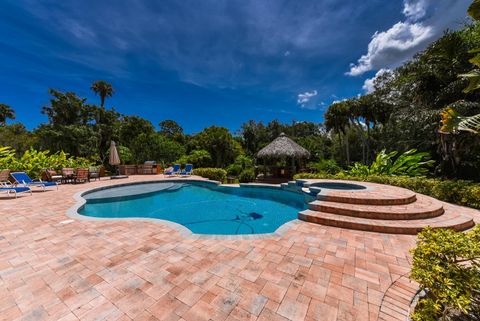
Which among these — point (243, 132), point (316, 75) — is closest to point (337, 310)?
point (316, 75)

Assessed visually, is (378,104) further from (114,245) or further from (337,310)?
(114,245)

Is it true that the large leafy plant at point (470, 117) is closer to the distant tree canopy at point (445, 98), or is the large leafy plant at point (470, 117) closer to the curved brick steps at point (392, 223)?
the curved brick steps at point (392, 223)

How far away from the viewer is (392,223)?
179 inches

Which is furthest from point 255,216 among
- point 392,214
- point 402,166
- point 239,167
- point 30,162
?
point 30,162

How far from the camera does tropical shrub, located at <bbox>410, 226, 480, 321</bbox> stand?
1.56 metres

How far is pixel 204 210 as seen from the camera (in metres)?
7.92

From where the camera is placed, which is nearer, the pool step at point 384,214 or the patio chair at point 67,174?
the pool step at point 384,214

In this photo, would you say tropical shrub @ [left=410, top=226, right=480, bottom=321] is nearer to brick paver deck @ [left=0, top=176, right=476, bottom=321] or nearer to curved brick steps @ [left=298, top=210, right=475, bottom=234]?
brick paver deck @ [left=0, top=176, right=476, bottom=321]

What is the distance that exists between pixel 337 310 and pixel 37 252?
202 inches

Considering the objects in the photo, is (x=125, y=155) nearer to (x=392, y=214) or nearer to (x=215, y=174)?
(x=215, y=174)

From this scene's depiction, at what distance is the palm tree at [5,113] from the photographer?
2455 cm

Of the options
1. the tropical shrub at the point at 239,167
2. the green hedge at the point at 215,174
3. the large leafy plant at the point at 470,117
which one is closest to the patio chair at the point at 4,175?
the green hedge at the point at 215,174

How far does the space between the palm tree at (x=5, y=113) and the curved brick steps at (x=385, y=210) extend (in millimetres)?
40462

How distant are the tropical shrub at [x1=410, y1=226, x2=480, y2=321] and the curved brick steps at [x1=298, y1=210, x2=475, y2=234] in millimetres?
2652
